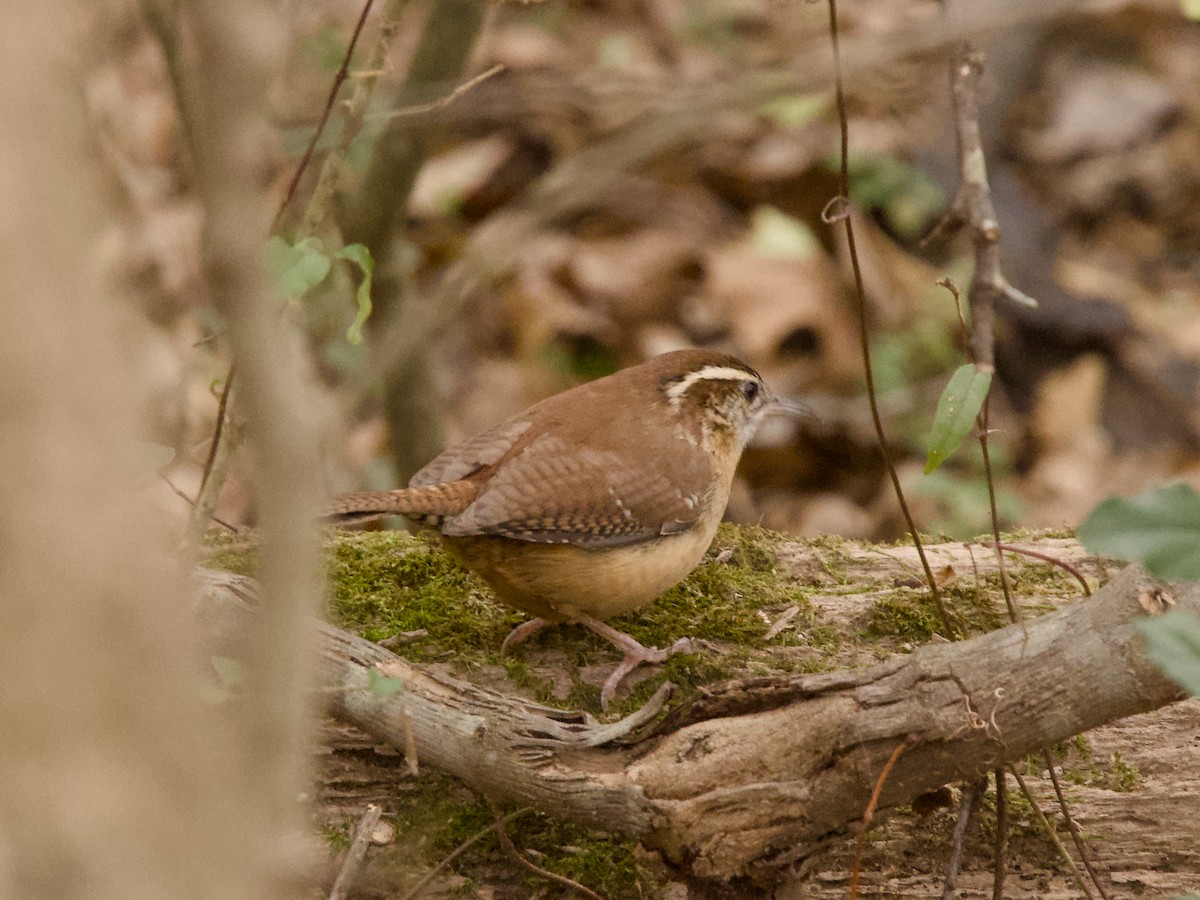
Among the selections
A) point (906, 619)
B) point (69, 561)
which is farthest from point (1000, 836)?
point (69, 561)

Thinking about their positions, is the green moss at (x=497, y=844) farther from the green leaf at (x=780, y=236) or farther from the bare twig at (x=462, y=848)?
the green leaf at (x=780, y=236)

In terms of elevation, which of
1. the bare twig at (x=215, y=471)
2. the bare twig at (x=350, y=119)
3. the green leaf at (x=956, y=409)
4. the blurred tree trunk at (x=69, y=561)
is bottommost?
the blurred tree trunk at (x=69, y=561)

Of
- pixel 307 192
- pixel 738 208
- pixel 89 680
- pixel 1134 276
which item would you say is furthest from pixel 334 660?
pixel 1134 276

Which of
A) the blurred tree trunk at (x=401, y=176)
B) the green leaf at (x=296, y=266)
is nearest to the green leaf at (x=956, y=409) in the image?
the green leaf at (x=296, y=266)

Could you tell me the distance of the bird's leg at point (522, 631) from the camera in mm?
3281

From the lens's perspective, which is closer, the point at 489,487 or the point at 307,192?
the point at 489,487

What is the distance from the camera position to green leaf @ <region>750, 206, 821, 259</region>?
23.5 ft

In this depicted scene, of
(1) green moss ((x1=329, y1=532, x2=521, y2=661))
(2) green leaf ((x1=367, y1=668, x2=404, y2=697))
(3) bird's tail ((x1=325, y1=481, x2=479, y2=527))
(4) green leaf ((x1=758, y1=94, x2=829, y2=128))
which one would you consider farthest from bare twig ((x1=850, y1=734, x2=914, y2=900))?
(4) green leaf ((x1=758, y1=94, x2=829, y2=128))

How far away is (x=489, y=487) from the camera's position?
3232mm

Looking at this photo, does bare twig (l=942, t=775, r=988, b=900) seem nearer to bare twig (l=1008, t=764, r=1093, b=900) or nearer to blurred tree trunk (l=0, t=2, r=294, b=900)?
bare twig (l=1008, t=764, r=1093, b=900)

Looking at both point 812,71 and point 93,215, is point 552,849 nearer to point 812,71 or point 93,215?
point 812,71

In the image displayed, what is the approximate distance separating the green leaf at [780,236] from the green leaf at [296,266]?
463 cm

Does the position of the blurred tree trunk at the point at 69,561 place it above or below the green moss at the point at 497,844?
below

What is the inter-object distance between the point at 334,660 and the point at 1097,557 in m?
2.13
